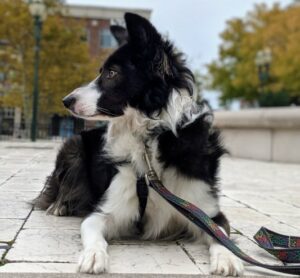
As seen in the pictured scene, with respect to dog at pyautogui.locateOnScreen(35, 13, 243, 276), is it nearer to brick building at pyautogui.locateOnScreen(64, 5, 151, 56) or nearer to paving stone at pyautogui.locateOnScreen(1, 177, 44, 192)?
paving stone at pyautogui.locateOnScreen(1, 177, 44, 192)

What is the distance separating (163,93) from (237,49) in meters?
38.0

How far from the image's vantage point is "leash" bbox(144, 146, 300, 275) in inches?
110

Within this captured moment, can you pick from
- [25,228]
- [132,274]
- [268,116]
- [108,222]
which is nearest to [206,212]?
→ [108,222]

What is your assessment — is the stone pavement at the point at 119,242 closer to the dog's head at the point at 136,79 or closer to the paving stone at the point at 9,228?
the paving stone at the point at 9,228

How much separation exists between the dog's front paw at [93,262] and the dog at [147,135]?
0.41 meters

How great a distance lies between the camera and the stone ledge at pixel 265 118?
12758 millimetres

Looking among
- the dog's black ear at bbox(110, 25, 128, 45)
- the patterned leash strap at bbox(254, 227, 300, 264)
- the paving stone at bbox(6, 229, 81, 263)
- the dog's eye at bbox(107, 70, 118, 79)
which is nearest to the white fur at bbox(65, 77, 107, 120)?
the dog's eye at bbox(107, 70, 118, 79)

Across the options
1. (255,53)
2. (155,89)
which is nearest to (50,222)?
(155,89)

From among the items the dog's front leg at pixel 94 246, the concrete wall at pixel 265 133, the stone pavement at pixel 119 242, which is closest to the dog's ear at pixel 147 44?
the dog's front leg at pixel 94 246

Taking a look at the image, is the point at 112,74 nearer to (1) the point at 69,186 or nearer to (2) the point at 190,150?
(2) the point at 190,150

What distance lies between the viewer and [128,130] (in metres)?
3.39

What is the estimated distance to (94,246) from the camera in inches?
110

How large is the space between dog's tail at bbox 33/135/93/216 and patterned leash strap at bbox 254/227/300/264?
143 cm

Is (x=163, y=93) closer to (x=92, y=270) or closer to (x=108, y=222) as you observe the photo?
(x=108, y=222)
